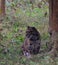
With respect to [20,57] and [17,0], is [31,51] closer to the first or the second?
[20,57]

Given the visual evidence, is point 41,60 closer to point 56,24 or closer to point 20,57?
point 20,57

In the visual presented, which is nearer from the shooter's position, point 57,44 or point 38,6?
point 57,44

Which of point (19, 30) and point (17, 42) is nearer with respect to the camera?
point (17, 42)

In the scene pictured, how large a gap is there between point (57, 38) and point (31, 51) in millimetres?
835


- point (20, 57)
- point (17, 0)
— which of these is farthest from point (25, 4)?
point (20, 57)

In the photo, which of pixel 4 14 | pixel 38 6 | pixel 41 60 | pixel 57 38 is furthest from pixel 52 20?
pixel 38 6

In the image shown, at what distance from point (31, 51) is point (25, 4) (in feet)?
27.9

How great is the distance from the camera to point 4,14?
12.4 m

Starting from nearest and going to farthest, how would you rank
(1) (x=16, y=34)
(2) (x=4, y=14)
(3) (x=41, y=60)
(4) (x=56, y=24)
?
(3) (x=41, y=60), (4) (x=56, y=24), (1) (x=16, y=34), (2) (x=4, y=14)

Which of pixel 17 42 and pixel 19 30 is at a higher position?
pixel 17 42

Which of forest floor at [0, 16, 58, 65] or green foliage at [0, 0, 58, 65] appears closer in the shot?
forest floor at [0, 16, 58, 65]

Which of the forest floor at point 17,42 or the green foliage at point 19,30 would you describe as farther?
the green foliage at point 19,30

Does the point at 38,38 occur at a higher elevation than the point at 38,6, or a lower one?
higher

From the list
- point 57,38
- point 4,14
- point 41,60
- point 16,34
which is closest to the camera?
point 41,60
